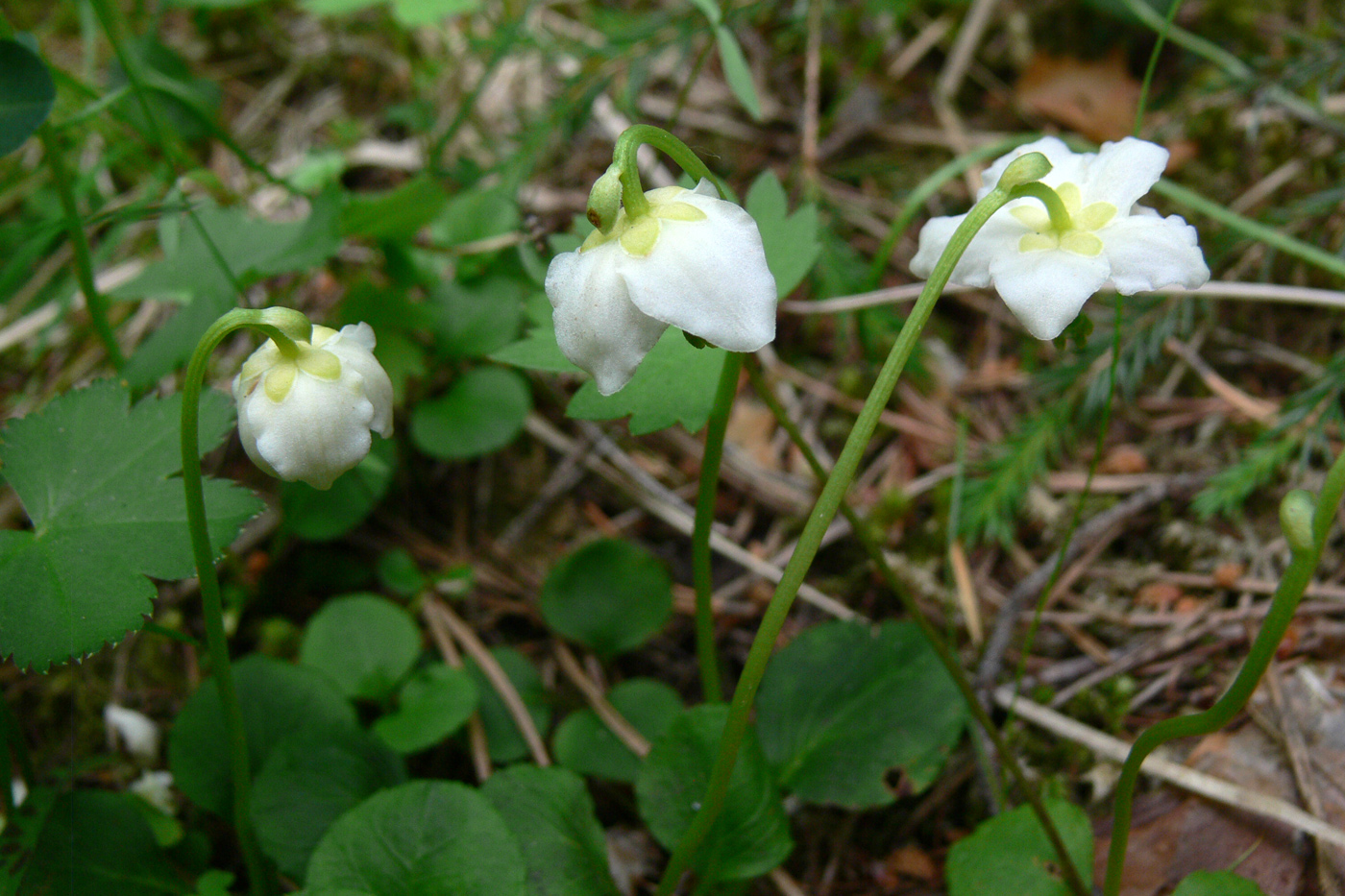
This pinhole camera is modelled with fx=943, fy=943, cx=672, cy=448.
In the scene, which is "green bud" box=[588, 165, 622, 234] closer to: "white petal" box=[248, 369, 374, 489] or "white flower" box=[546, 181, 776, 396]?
"white flower" box=[546, 181, 776, 396]

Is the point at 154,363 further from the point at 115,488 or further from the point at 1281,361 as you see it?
the point at 1281,361

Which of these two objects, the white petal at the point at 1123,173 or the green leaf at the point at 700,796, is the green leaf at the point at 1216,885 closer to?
the green leaf at the point at 700,796

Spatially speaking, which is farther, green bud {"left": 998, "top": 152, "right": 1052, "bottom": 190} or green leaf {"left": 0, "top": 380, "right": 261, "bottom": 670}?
green leaf {"left": 0, "top": 380, "right": 261, "bottom": 670}

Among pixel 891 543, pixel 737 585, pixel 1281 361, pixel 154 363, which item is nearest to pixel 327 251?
pixel 154 363

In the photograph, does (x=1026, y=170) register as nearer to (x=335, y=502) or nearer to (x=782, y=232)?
(x=782, y=232)

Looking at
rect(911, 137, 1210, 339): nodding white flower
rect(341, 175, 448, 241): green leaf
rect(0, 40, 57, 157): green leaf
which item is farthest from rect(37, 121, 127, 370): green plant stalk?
rect(911, 137, 1210, 339): nodding white flower

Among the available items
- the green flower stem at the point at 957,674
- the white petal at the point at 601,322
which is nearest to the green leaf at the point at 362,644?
the green flower stem at the point at 957,674
